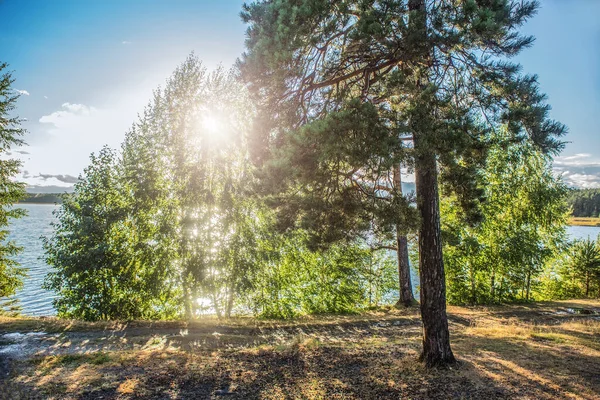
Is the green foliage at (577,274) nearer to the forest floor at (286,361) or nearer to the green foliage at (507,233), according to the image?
the green foliage at (507,233)

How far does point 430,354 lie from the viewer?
663cm

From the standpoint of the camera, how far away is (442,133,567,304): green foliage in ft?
59.3

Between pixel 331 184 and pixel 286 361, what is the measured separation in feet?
14.3

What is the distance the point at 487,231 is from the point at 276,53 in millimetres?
17372

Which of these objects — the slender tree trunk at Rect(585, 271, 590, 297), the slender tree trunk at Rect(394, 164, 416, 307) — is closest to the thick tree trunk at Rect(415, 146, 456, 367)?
the slender tree trunk at Rect(394, 164, 416, 307)

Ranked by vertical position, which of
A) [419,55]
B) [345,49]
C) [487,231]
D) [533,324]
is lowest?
[533,324]

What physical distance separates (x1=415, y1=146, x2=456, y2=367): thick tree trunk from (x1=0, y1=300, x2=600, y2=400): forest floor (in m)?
0.40

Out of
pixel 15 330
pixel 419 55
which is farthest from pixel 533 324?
pixel 15 330

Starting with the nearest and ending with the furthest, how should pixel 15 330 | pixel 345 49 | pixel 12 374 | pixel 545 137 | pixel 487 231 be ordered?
pixel 545 137, pixel 12 374, pixel 345 49, pixel 15 330, pixel 487 231

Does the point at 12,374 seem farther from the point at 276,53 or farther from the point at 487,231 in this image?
the point at 487,231

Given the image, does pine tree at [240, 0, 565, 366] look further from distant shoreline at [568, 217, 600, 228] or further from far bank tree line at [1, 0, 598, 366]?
distant shoreline at [568, 217, 600, 228]

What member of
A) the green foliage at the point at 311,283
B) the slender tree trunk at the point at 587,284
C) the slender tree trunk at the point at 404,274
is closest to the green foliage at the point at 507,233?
the slender tree trunk at the point at 404,274

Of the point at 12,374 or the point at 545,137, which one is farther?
the point at 12,374

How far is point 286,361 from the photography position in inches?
301
